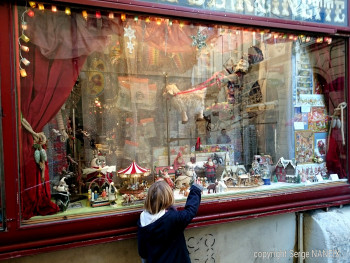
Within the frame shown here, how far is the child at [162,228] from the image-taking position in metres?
2.01

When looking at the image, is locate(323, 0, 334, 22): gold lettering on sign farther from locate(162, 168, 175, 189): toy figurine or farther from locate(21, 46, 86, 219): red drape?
locate(21, 46, 86, 219): red drape

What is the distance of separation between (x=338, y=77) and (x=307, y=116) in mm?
694

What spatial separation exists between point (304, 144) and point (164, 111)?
2.23 metres

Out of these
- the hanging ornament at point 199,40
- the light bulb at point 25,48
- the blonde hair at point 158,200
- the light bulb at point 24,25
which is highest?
the hanging ornament at point 199,40

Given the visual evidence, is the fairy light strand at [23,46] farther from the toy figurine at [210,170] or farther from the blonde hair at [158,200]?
the toy figurine at [210,170]

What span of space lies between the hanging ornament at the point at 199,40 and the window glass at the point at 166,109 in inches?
1.1

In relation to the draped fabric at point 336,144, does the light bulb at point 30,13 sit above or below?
above

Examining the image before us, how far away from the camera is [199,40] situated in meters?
3.44

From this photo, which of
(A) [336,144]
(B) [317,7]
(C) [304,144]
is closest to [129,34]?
(B) [317,7]

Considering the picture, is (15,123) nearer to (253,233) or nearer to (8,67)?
(8,67)

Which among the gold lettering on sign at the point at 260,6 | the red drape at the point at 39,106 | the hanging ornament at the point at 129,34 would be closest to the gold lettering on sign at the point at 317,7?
the gold lettering on sign at the point at 260,6

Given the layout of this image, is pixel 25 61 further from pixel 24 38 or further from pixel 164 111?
pixel 164 111

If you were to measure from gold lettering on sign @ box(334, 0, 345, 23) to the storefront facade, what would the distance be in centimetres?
2

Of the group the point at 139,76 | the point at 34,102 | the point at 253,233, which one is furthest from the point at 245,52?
the point at 34,102
